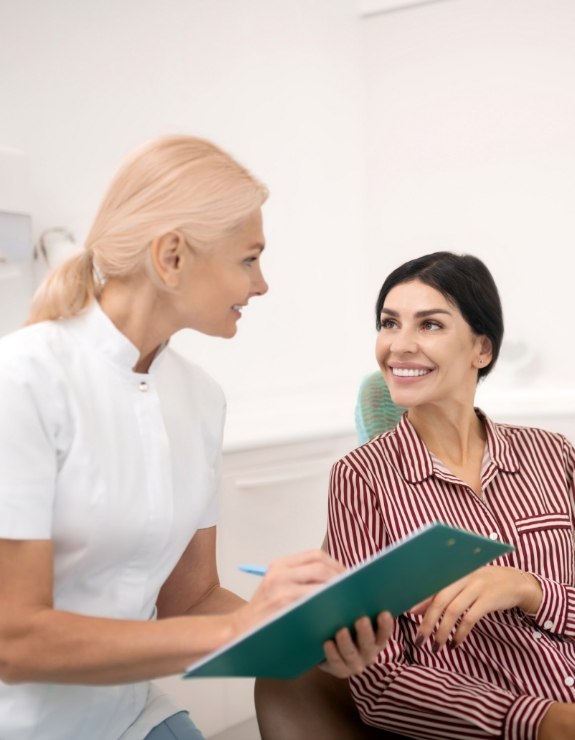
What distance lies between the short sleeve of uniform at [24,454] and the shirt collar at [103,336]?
4.4 inches

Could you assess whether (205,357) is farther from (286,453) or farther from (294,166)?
(294,166)

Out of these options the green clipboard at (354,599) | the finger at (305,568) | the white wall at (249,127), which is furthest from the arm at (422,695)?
the white wall at (249,127)

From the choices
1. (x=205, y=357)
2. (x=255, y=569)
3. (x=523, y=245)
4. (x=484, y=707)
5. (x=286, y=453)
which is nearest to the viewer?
(x=255, y=569)

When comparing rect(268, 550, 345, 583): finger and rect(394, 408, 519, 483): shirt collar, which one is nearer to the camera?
rect(268, 550, 345, 583): finger

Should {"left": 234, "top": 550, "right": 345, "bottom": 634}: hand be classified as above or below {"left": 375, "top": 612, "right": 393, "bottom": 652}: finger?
above

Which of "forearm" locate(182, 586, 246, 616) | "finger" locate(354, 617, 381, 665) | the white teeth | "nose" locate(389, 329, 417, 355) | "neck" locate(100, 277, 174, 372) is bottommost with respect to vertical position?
"forearm" locate(182, 586, 246, 616)

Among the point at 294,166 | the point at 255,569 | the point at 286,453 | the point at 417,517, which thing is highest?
the point at 294,166

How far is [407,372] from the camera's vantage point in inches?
72.2

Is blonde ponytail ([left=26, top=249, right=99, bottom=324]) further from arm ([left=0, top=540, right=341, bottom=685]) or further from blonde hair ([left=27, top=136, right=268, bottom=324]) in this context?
arm ([left=0, top=540, right=341, bottom=685])

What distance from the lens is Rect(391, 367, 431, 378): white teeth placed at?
1.83 metres

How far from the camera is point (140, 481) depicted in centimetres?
133

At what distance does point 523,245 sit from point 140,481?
92.8 inches

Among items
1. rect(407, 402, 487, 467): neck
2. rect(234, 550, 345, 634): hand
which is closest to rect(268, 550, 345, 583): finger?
rect(234, 550, 345, 634): hand

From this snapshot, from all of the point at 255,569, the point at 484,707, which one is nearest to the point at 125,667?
the point at 255,569
